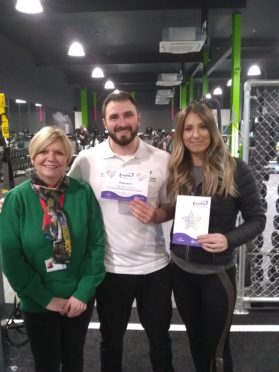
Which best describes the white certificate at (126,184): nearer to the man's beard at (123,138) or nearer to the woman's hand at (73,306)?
the man's beard at (123,138)

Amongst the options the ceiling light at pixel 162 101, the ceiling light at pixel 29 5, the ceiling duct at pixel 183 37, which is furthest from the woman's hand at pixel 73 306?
the ceiling light at pixel 162 101

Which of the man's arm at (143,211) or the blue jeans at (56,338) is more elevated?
the man's arm at (143,211)

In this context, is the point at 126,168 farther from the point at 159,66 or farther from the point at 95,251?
the point at 159,66

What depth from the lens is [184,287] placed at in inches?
71.7

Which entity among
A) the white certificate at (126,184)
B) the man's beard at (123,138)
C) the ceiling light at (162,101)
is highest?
the ceiling light at (162,101)

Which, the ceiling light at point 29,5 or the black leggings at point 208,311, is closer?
the black leggings at point 208,311

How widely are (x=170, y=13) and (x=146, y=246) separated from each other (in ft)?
25.1

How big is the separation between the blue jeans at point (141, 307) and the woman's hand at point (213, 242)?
378 millimetres

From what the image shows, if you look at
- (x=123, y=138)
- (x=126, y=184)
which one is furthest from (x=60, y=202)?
(x=123, y=138)

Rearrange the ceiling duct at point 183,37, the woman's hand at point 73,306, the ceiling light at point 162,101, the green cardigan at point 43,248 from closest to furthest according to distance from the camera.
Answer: the green cardigan at point 43,248
the woman's hand at point 73,306
the ceiling duct at point 183,37
the ceiling light at point 162,101

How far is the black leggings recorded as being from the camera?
68.5 inches

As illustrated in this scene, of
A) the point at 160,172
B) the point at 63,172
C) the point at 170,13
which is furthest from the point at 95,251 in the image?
the point at 170,13

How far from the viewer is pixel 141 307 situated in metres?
1.98

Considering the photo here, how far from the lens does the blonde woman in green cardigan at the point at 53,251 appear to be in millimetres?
1588
